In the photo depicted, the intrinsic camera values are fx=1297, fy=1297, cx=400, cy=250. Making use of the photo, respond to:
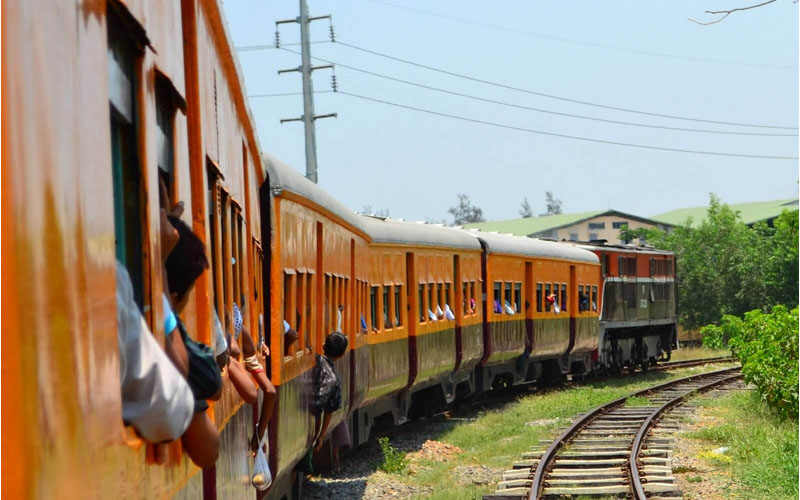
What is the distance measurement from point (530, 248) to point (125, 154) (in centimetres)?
2406

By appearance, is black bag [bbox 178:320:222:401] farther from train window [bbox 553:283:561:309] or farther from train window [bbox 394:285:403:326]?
train window [bbox 553:283:561:309]

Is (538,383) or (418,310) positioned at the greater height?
(418,310)

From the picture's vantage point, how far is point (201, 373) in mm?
2619

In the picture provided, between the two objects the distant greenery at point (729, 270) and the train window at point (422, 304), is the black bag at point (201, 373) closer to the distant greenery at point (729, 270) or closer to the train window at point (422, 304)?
the train window at point (422, 304)

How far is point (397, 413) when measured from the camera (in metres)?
18.6

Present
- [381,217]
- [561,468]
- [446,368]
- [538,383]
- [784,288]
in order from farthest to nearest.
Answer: [784,288] → [538,383] → [446,368] → [381,217] → [561,468]

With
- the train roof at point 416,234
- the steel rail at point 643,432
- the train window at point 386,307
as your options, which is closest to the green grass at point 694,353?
the steel rail at point 643,432

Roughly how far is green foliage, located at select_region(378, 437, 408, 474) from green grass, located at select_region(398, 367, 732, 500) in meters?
0.27

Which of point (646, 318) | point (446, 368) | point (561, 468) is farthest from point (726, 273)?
point (561, 468)

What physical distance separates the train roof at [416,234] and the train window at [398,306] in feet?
2.07

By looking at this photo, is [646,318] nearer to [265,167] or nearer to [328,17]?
[328,17]

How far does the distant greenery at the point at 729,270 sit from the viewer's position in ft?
199

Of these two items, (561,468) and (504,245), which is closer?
(561,468)

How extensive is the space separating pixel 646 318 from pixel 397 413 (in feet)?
61.2
